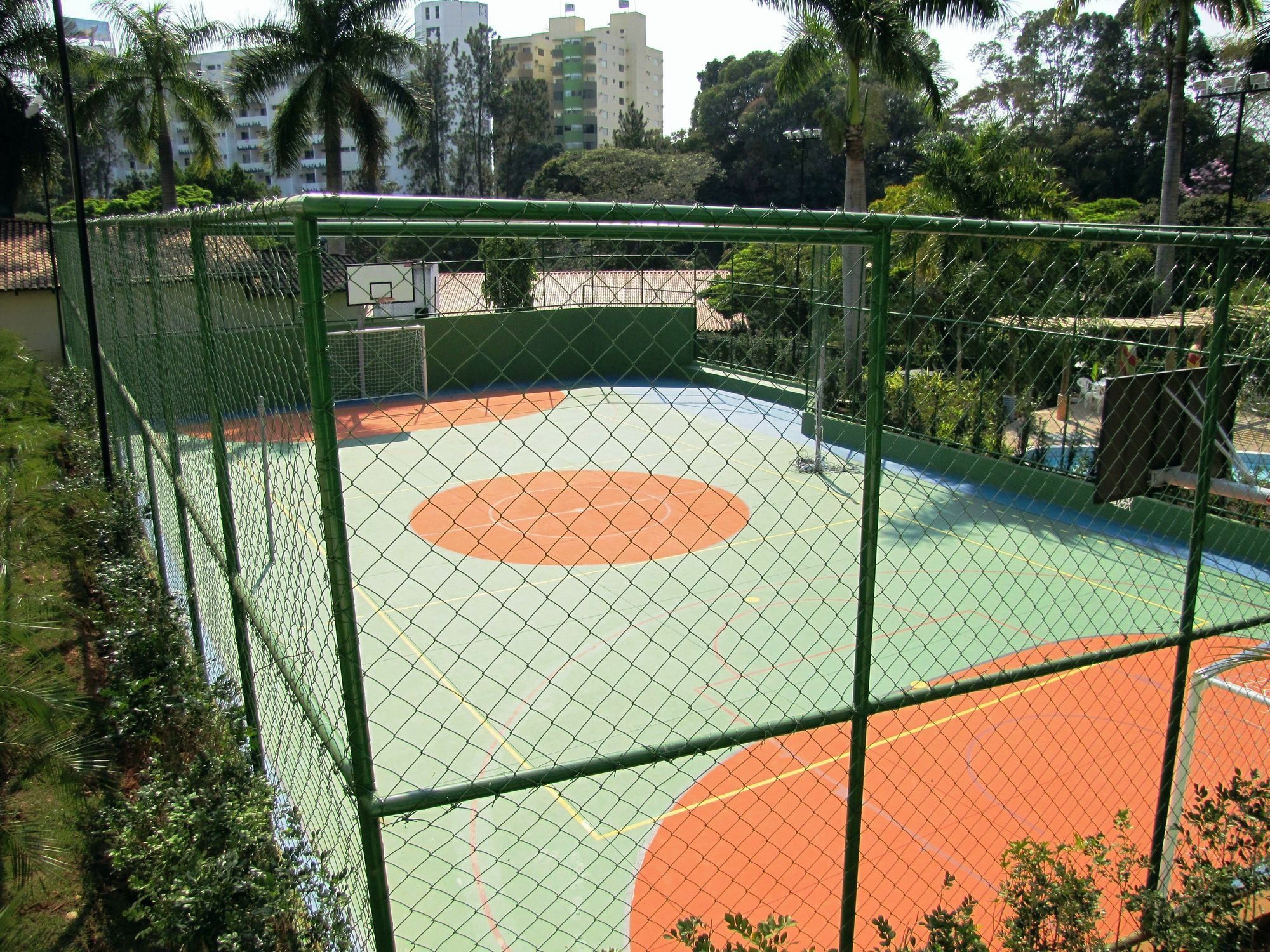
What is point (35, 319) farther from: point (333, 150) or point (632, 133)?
point (632, 133)

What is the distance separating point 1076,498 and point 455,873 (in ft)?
30.4

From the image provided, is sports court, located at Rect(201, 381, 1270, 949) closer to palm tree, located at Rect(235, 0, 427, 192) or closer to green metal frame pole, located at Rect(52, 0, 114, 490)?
green metal frame pole, located at Rect(52, 0, 114, 490)

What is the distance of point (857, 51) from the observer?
601 inches

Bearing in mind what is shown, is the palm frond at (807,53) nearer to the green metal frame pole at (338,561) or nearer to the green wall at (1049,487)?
the green wall at (1049,487)

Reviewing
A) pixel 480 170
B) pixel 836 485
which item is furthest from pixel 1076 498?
pixel 480 170

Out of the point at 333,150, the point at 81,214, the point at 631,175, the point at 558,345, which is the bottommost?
the point at 558,345

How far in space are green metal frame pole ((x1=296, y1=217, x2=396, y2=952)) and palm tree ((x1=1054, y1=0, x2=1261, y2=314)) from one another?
16849 millimetres

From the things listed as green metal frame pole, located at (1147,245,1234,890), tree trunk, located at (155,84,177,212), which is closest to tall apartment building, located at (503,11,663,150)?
tree trunk, located at (155,84,177,212)

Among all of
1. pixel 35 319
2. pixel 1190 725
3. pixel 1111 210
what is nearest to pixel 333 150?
pixel 35 319

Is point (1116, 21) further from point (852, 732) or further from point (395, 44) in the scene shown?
point (852, 732)

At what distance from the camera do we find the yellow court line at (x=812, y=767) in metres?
5.57

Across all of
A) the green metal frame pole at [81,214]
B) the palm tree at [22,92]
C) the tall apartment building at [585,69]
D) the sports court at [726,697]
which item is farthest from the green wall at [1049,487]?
the tall apartment building at [585,69]

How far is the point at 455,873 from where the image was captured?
5180 mm

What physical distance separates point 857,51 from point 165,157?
1698cm
